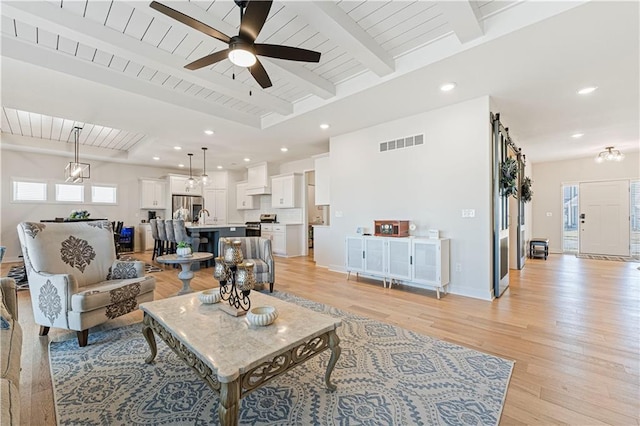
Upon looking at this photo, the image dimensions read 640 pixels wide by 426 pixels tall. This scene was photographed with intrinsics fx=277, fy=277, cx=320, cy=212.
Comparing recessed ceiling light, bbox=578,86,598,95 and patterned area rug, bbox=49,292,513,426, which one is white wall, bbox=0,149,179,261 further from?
recessed ceiling light, bbox=578,86,598,95

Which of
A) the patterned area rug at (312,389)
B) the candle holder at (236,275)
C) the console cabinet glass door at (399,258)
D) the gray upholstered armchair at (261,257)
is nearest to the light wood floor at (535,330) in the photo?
the patterned area rug at (312,389)

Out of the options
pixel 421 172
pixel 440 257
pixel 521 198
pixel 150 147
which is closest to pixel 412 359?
pixel 440 257

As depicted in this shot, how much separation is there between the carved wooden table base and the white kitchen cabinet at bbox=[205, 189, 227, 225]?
7723 millimetres

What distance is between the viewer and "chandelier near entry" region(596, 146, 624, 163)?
21.7 feet

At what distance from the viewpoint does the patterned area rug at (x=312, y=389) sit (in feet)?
5.22

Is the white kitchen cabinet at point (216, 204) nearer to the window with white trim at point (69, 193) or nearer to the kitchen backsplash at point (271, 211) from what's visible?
the kitchen backsplash at point (271, 211)

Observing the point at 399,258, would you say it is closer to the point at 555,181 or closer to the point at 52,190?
the point at 555,181

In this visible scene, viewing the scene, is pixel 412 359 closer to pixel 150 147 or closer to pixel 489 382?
pixel 489 382

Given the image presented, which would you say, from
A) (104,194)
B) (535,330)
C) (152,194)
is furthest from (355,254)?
(104,194)

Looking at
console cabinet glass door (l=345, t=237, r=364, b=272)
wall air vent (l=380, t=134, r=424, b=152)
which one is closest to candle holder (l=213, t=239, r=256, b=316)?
console cabinet glass door (l=345, t=237, r=364, b=272)

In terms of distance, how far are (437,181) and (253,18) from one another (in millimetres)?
3284

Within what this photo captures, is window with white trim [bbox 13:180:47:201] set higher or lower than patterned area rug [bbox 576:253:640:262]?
higher

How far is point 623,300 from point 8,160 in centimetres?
1198

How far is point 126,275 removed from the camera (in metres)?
3.08
